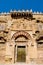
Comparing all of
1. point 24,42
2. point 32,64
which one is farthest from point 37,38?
point 32,64

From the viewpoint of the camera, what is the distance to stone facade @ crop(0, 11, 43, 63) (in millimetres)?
12352

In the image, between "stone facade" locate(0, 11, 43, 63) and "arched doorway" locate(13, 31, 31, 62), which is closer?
"stone facade" locate(0, 11, 43, 63)

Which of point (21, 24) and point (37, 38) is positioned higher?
point (21, 24)

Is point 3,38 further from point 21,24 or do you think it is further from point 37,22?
point 37,22

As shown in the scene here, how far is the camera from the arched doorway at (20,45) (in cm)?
1248

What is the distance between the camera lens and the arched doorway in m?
12.5

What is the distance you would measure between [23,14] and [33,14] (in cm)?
74

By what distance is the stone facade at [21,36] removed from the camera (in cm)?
1235

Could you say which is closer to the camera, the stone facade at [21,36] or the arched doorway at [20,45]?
the stone facade at [21,36]

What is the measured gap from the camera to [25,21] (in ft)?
42.7

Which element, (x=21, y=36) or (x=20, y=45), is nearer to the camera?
(x=20, y=45)

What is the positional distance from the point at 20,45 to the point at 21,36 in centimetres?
67

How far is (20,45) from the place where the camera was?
41.4ft

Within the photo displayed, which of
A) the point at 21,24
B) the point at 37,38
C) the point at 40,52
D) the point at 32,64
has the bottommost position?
the point at 32,64
